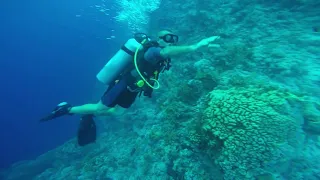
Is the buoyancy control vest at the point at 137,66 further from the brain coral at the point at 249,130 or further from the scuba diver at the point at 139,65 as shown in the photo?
the brain coral at the point at 249,130

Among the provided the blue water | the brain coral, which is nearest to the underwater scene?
the brain coral

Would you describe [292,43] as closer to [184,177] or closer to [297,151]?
[297,151]

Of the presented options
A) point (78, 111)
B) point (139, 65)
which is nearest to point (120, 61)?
point (139, 65)

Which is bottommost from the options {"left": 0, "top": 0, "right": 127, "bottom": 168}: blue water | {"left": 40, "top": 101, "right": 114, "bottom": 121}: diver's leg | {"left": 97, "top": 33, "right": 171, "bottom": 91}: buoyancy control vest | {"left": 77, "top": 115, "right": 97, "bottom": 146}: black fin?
{"left": 0, "top": 0, "right": 127, "bottom": 168}: blue water

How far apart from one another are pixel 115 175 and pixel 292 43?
291 inches

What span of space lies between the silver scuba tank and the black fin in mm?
1422

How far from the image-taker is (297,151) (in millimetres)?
4266

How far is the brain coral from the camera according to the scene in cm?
412

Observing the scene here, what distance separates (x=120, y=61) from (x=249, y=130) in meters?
2.94

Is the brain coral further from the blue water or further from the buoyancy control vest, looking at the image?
the blue water

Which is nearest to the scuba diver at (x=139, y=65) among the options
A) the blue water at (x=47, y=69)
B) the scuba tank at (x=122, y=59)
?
the scuba tank at (x=122, y=59)

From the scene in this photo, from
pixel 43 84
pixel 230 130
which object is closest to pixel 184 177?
pixel 230 130

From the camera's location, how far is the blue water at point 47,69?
38375 millimetres

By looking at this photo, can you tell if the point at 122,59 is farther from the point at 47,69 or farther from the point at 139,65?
the point at 47,69
